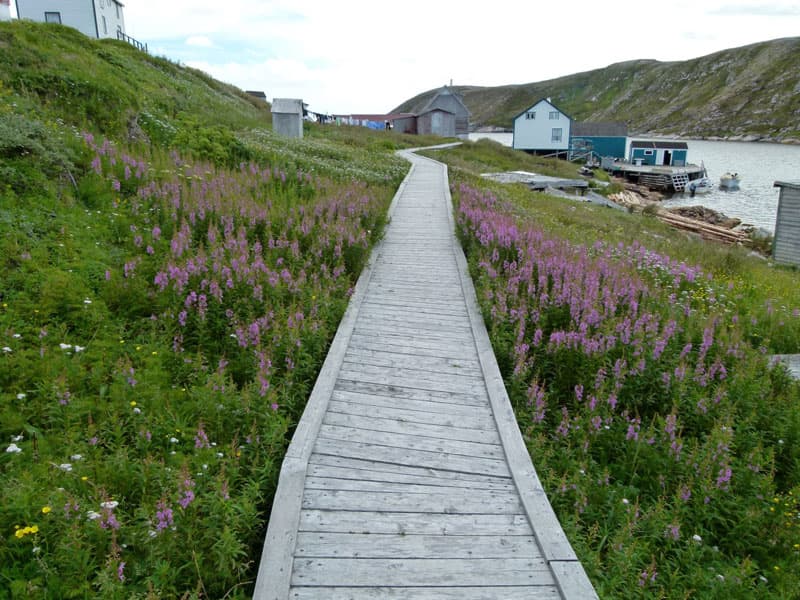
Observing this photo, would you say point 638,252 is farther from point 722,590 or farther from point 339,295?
point 722,590

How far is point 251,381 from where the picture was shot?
6.23 meters

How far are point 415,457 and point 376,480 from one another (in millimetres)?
499

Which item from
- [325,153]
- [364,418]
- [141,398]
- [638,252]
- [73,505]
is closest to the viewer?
[73,505]

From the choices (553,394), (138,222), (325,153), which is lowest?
(553,394)

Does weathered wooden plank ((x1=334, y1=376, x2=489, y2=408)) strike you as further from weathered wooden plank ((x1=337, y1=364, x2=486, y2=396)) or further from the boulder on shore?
the boulder on shore

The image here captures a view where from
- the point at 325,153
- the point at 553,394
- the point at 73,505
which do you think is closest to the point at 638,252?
the point at 553,394

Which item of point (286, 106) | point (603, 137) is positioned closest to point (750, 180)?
point (603, 137)

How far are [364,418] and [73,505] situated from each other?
2724mm

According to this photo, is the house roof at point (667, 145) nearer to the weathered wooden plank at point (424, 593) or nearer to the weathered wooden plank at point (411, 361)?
the weathered wooden plank at point (411, 361)

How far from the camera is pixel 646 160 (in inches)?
2938

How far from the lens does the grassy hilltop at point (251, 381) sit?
396cm

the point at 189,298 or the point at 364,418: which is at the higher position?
the point at 189,298

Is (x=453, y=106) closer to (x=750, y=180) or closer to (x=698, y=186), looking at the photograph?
(x=698, y=186)

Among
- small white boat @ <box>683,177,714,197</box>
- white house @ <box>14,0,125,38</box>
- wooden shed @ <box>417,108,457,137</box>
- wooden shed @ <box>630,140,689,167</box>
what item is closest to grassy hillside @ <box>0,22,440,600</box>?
white house @ <box>14,0,125,38</box>
